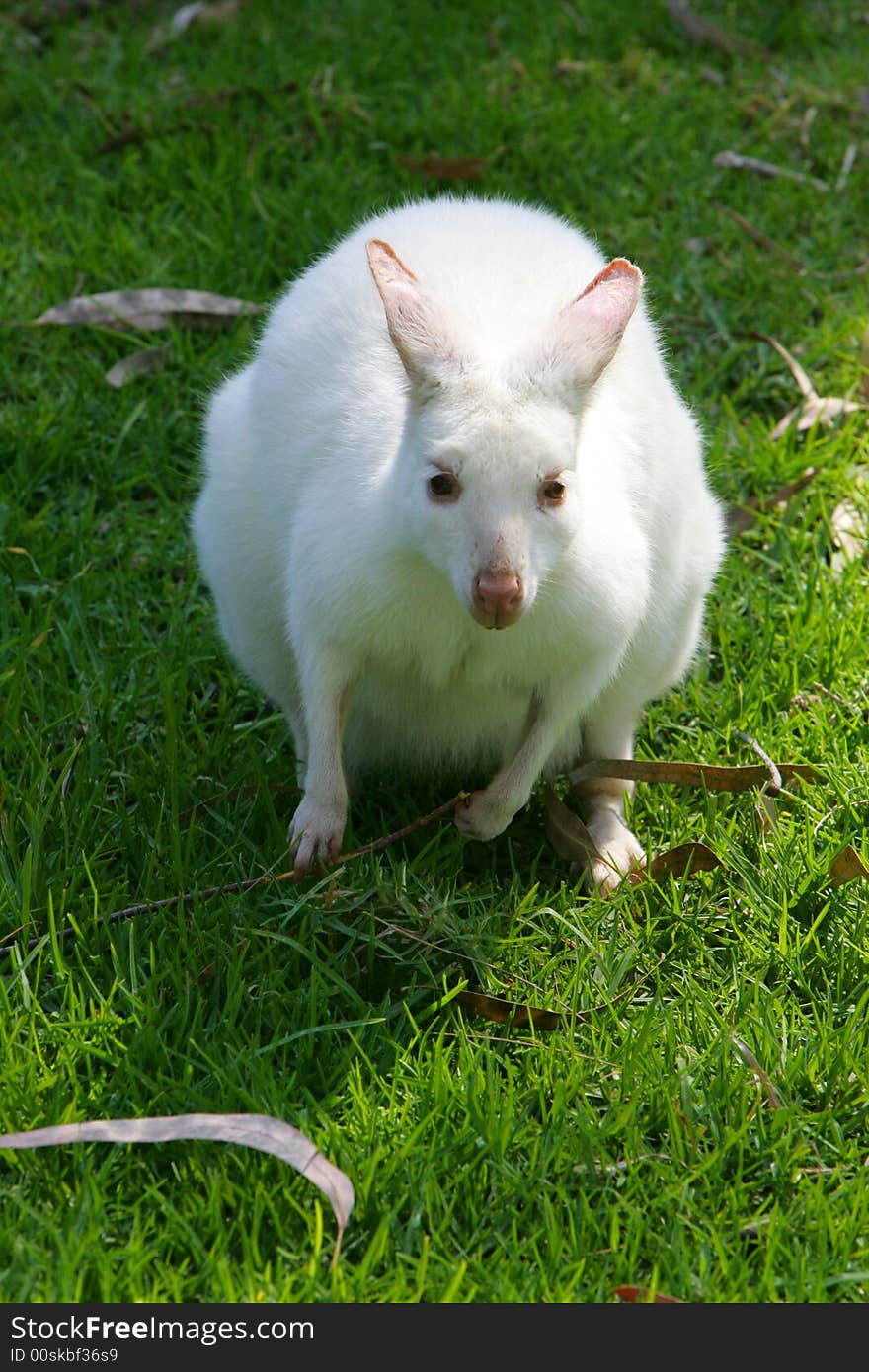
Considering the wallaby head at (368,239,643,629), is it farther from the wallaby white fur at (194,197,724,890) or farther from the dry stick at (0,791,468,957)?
the dry stick at (0,791,468,957)

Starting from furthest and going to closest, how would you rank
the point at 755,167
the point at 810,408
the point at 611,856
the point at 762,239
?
the point at 755,167
the point at 762,239
the point at 810,408
the point at 611,856

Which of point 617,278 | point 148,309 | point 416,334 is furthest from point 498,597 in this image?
point 148,309

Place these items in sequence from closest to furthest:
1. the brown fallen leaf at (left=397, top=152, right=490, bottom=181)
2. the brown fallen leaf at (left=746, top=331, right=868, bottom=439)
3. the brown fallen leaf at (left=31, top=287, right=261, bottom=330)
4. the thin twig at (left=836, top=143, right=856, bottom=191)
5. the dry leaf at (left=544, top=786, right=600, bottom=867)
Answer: the dry leaf at (left=544, top=786, right=600, bottom=867), the brown fallen leaf at (left=746, top=331, right=868, bottom=439), the brown fallen leaf at (left=31, top=287, right=261, bottom=330), the brown fallen leaf at (left=397, top=152, right=490, bottom=181), the thin twig at (left=836, top=143, right=856, bottom=191)

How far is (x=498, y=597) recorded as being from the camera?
2.50 metres

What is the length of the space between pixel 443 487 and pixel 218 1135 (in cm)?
106

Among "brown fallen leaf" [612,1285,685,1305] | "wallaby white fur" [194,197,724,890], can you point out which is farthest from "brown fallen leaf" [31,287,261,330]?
"brown fallen leaf" [612,1285,685,1305]

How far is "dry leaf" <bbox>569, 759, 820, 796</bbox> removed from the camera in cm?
331

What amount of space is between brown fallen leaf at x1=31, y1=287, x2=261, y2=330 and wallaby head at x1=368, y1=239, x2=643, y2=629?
1993 millimetres

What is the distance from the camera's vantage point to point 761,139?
5586mm

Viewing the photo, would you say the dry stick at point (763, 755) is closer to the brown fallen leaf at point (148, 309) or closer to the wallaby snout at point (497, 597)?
the wallaby snout at point (497, 597)

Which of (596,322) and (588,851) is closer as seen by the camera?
(596,322)

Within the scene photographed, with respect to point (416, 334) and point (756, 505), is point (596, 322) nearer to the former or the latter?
point (416, 334)

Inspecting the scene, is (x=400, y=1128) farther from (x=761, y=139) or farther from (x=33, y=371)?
(x=761, y=139)

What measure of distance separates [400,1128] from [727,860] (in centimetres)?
94
